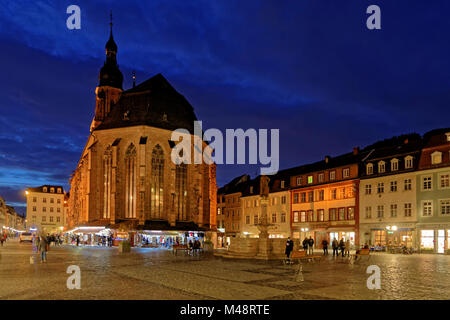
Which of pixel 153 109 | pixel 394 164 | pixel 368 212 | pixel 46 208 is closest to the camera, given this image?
pixel 394 164

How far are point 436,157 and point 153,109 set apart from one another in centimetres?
3572

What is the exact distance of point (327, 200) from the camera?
174 ft

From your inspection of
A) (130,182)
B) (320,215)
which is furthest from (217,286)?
(130,182)

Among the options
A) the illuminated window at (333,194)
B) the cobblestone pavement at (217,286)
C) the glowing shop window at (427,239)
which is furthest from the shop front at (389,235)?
the cobblestone pavement at (217,286)

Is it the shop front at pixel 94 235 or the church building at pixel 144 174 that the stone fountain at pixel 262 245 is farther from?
the shop front at pixel 94 235

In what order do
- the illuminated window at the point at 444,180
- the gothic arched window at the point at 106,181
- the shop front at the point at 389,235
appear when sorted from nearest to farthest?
1. the illuminated window at the point at 444,180
2. the shop front at the point at 389,235
3. the gothic arched window at the point at 106,181

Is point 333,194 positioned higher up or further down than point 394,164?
further down

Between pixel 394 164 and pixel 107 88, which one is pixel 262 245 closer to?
pixel 394 164

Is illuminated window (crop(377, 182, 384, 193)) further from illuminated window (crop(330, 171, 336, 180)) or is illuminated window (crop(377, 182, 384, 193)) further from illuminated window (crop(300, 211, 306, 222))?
illuminated window (crop(300, 211, 306, 222))

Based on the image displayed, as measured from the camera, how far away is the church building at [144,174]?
54.0 meters

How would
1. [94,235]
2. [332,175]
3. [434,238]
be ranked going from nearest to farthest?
[434,238] < [332,175] < [94,235]

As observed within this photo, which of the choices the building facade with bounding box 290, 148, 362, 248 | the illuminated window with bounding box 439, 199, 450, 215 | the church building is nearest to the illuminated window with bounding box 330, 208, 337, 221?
the building facade with bounding box 290, 148, 362, 248
